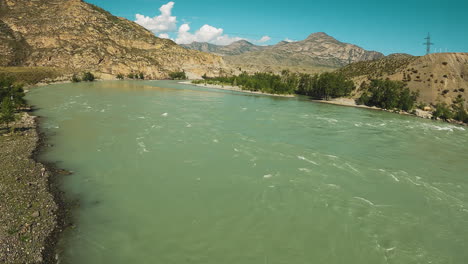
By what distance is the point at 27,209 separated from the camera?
46.4 feet

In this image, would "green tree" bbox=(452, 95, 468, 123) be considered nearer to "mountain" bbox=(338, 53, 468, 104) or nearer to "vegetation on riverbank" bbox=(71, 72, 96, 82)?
"mountain" bbox=(338, 53, 468, 104)

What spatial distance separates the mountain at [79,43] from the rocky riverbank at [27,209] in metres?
125

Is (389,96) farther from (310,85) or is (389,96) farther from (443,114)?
(310,85)

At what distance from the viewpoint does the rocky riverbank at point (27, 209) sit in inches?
444

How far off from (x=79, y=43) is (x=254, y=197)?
16761 centimetres

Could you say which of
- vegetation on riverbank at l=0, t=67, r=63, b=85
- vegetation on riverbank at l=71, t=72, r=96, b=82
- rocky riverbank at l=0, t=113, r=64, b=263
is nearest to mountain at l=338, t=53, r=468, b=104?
rocky riverbank at l=0, t=113, r=64, b=263

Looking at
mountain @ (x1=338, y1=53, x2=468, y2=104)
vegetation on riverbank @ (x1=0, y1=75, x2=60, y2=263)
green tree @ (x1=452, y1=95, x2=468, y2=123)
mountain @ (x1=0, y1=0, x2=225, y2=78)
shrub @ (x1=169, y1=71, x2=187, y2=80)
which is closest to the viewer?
vegetation on riverbank @ (x1=0, y1=75, x2=60, y2=263)

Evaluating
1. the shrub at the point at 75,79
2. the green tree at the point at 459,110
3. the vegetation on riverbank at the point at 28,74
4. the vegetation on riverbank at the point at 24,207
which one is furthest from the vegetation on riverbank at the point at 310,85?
the vegetation on riverbank at the point at 24,207

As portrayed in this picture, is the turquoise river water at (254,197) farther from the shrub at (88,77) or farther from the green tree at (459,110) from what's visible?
the shrub at (88,77)

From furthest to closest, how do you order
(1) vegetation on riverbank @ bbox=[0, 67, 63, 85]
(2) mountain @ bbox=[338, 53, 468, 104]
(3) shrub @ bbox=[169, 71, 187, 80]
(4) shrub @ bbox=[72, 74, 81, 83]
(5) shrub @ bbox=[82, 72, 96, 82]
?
(3) shrub @ bbox=[169, 71, 187, 80], (5) shrub @ bbox=[82, 72, 96, 82], (4) shrub @ bbox=[72, 74, 81, 83], (1) vegetation on riverbank @ bbox=[0, 67, 63, 85], (2) mountain @ bbox=[338, 53, 468, 104]

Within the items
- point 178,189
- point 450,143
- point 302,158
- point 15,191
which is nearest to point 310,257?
point 178,189

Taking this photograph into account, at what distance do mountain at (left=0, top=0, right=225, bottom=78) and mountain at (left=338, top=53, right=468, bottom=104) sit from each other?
11959cm

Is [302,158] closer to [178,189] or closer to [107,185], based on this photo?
[178,189]

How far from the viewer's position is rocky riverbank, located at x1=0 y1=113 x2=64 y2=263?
11.3 m
